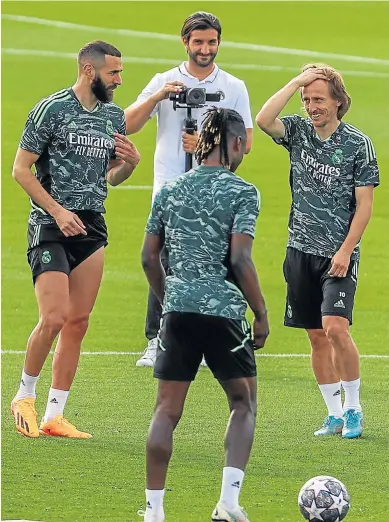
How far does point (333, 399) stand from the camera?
400 inches

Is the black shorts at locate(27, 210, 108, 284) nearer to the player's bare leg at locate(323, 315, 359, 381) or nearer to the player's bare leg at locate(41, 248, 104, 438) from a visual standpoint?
the player's bare leg at locate(41, 248, 104, 438)

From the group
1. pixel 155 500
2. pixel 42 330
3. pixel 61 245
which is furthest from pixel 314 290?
pixel 155 500

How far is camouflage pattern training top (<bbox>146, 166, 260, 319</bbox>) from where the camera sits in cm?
774

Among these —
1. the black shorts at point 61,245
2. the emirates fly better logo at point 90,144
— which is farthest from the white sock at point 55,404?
the emirates fly better logo at point 90,144

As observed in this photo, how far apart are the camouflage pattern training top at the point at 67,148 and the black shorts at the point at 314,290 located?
1.43 metres

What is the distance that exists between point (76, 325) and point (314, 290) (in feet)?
5.31

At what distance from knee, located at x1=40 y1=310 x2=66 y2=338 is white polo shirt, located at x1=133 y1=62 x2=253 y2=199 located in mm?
2179

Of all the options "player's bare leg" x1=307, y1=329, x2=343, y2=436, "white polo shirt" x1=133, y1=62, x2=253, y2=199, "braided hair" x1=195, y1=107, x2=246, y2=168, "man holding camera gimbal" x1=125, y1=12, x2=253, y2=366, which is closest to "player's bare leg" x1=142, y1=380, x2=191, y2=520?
"braided hair" x1=195, y1=107, x2=246, y2=168

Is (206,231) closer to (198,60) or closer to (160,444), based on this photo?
(160,444)

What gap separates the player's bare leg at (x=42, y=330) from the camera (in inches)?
380

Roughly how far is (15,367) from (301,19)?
102ft

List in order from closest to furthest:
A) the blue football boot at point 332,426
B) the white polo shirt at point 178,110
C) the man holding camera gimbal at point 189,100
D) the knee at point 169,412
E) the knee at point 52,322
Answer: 1. the knee at point 169,412
2. the knee at point 52,322
3. the blue football boot at point 332,426
4. the man holding camera gimbal at point 189,100
5. the white polo shirt at point 178,110

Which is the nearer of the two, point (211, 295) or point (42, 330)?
point (211, 295)

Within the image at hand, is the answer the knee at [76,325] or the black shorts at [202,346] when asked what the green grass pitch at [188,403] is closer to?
the knee at [76,325]
